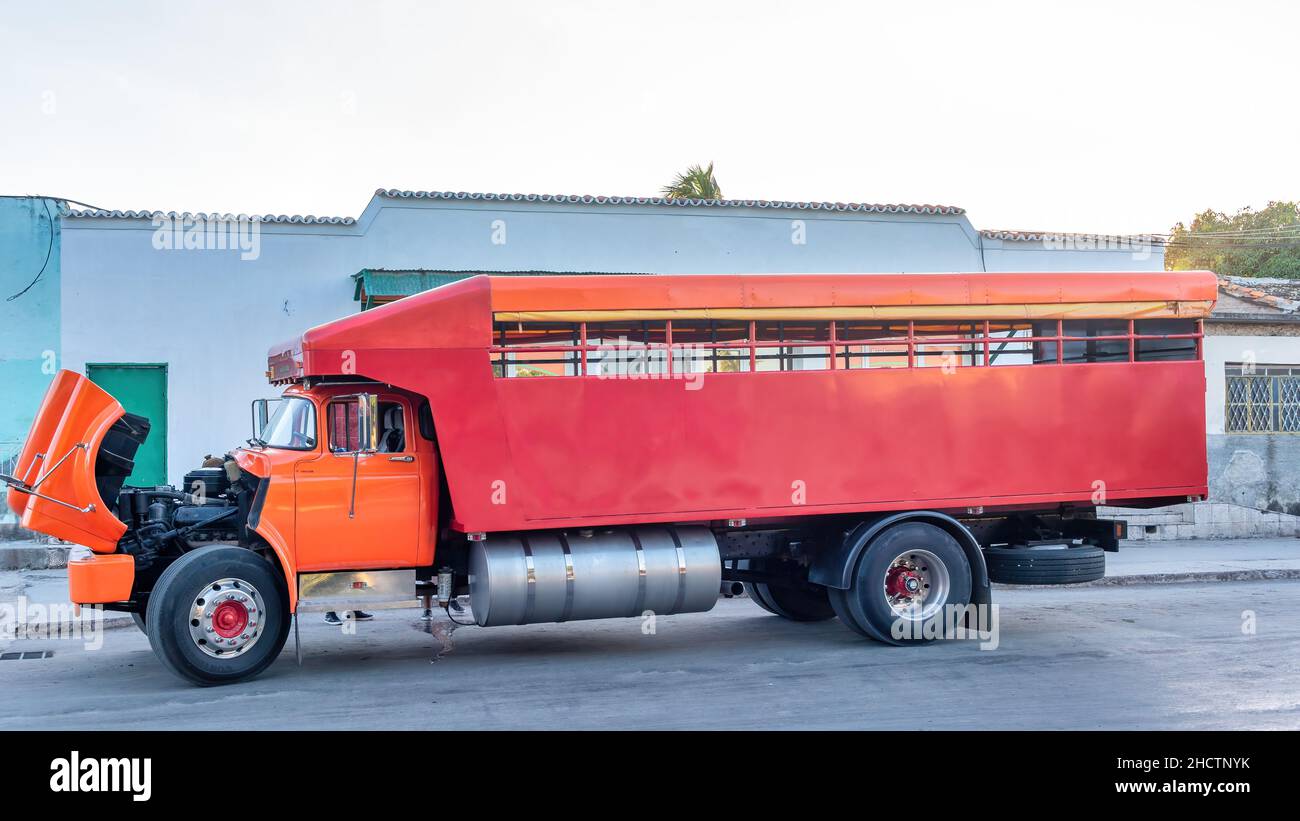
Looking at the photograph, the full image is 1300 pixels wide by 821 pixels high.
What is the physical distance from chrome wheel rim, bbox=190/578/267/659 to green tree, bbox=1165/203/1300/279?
4524 centimetres

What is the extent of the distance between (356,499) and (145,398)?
1034 cm

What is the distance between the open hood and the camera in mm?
8531

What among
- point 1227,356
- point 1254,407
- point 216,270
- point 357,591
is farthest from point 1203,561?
point 216,270

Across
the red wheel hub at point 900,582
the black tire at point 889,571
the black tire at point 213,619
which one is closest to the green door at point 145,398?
the black tire at point 213,619

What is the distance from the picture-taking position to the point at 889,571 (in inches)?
404

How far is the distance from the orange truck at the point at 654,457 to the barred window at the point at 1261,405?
31.7 ft

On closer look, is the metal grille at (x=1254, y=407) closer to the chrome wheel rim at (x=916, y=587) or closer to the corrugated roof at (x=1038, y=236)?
the corrugated roof at (x=1038, y=236)

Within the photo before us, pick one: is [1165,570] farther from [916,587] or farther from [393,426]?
[393,426]

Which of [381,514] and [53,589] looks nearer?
[381,514]
